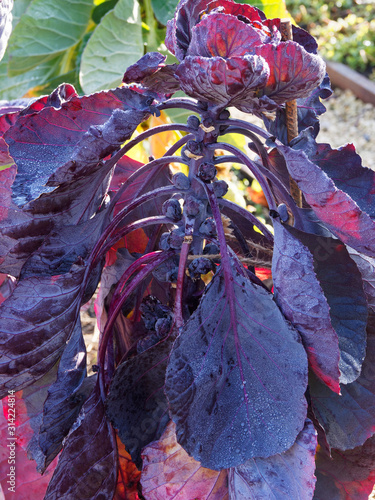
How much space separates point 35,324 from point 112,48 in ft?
4.32

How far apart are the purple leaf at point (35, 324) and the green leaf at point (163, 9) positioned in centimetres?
129

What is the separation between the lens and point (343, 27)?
386 cm

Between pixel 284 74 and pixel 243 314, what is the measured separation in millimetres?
293

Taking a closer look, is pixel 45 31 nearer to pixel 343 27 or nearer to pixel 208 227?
pixel 208 227

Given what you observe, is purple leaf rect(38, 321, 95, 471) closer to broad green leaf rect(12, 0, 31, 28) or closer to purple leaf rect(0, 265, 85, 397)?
purple leaf rect(0, 265, 85, 397)

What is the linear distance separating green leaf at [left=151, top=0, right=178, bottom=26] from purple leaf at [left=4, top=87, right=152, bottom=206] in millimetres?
1177

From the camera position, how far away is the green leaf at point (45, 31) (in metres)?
1.77

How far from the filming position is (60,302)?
692 millimetres

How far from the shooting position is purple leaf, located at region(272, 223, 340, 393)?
565mm

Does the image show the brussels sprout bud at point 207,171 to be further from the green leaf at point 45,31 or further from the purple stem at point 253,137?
the green leaf at point 45,31

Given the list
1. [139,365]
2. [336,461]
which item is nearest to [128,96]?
[139,365]

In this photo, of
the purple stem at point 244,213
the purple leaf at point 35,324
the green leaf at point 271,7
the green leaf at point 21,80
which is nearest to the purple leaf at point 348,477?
the purple stem at point 244,213

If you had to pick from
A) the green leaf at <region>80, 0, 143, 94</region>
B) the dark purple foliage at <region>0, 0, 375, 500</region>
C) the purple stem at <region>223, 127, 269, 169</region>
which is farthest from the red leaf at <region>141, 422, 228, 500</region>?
the green leaf at <region>80, 0, 143, 94</region>

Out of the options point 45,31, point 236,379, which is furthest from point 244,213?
point 45,31
